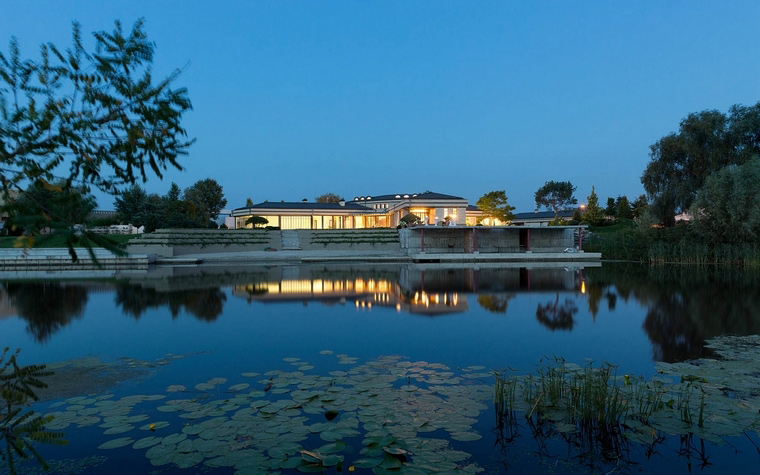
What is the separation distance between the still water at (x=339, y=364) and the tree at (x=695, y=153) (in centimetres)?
2244

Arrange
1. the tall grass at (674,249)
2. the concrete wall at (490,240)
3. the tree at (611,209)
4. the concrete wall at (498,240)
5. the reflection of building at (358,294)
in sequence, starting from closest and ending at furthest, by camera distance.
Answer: the reflection of building at (358,294), the tall grass at (674,249), the concrete wall at (490,240), the concrete wall at (498,240), the tree at (611,209)

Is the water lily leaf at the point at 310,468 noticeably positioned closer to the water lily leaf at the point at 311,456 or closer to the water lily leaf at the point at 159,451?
the water lily leaf at the point at 311,456

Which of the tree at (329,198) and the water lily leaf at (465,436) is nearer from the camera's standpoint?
the water lily leaf at (465,436)

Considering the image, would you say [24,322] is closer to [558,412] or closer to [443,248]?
[558,412]

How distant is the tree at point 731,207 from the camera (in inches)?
1096

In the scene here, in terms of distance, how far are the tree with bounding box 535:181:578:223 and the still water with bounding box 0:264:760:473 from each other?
74.9 metres

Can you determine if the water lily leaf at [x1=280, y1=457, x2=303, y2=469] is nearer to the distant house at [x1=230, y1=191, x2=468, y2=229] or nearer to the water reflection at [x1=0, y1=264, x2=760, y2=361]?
the water reflection at [x1=0, y1=264, x2=760, y2=361]

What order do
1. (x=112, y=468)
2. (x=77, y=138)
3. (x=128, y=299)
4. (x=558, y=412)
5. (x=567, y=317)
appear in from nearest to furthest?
(x=77, y=138)
(x=112, y=468)
(x=558, y=412)
(x=567, y=317)
(x=128, y=299)

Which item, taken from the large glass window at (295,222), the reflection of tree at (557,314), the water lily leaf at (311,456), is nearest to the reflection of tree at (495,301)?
the reflection of tree at (557,314)

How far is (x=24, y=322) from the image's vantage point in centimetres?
1119

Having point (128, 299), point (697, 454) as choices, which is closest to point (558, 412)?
point (697, 454)

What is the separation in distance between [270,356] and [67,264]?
27683 mm

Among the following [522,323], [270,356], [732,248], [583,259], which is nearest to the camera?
[270,356]

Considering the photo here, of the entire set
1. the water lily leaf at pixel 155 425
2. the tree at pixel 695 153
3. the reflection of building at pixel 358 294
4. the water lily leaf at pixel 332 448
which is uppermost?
the tree at pixel 695 153
